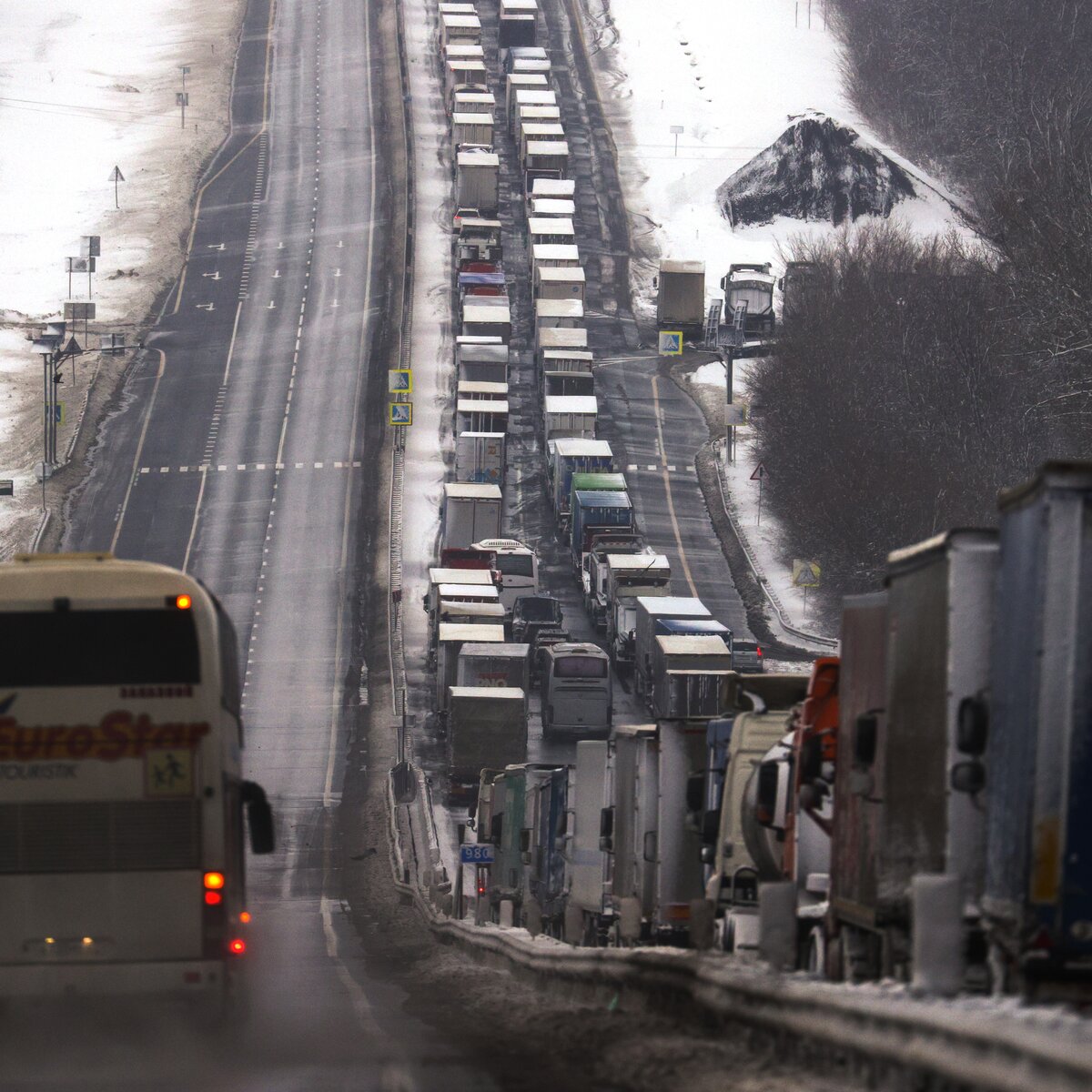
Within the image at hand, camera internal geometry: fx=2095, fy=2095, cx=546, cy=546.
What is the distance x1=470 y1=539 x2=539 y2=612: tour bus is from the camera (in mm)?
71562

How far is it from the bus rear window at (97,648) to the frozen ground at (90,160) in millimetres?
61757

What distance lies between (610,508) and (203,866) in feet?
187

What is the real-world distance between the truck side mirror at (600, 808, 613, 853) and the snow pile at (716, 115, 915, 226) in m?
99.2

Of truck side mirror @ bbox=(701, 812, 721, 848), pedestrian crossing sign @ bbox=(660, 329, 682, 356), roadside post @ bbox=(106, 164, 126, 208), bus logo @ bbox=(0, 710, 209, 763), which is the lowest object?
truck side mirror @ bbox=(701, 812, 721, 848)

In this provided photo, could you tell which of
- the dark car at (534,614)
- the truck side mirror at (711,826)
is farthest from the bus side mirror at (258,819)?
the dark car at (534,614)

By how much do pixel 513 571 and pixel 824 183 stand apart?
59.3 meters

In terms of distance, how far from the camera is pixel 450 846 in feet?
173

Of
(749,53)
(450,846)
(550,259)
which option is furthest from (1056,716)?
(749,53)

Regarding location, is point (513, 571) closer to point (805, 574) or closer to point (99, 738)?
point (805, 574)

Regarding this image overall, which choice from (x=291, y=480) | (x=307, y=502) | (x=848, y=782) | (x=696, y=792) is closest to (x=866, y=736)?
(x=848, y=782)

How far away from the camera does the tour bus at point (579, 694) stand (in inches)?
2351

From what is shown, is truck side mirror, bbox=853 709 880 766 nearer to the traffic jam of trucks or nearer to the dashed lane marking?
the traffic jam of trucks

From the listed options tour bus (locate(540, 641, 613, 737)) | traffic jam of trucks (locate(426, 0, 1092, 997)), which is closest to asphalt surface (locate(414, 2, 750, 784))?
tour bus (locate(540, 641, 613, 737))

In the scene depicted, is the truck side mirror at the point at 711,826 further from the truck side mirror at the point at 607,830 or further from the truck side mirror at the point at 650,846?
the truck side mirror at the point at 607,830
